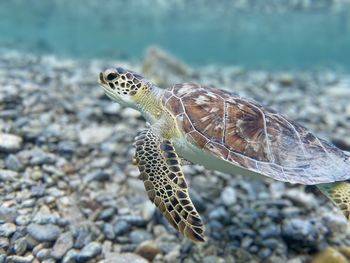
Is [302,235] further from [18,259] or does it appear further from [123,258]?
[18,259]

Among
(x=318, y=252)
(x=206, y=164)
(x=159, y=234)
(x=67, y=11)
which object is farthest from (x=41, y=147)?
(x=67, y=11)

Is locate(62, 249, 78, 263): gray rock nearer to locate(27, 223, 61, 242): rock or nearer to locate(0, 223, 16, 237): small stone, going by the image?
locate(27, 223, 61, 242): rock

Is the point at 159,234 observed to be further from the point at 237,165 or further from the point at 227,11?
the point at 227,11

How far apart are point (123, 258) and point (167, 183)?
85cm

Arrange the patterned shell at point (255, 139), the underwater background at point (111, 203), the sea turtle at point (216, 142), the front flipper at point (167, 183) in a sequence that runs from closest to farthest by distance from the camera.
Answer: the front flipper at point (167, 183) < the sea turtle at point (216, 142) < the patterned shell at point (255, 139) < the underwater background at point (111, 203)

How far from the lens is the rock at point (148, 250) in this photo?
2.75 metres

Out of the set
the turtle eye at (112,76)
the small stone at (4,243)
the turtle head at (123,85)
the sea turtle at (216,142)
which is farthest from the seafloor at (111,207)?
the turtle eye at (112,76)

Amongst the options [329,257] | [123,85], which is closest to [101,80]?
[123,85]

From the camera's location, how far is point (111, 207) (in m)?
3.14

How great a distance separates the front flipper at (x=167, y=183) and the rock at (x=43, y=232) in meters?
0.96

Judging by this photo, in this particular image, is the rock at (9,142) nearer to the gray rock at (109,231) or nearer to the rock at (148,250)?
the gray rock at (109,231)

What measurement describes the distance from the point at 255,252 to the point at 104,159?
82.0 inches

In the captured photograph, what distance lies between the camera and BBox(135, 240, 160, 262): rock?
2.75 m

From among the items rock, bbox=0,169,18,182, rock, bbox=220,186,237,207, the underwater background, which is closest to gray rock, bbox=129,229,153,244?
the underwater background
